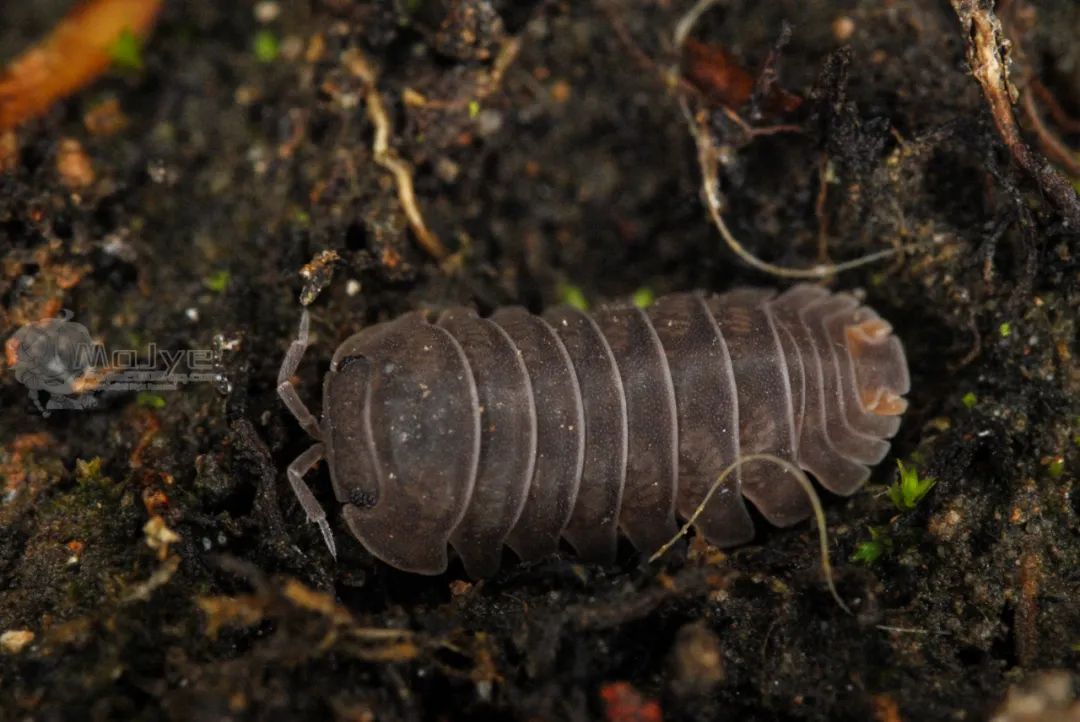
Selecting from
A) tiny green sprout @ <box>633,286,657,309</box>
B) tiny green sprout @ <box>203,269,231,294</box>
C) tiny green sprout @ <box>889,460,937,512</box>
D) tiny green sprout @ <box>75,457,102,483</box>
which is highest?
tiny green sprout @ <box>203,269,231,294</box>

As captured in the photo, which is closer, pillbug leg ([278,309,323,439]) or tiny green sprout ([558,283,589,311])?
pillbug leg ([278,309,323,439])

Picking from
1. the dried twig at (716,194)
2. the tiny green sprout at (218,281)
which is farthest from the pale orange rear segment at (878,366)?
the tiny green sprout at (218,281)

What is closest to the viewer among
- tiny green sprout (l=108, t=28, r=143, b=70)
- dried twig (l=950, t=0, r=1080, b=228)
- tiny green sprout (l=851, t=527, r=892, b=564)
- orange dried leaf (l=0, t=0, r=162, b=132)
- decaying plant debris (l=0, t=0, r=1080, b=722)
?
decaying plant debris (l=0, t=0, r=1080, b=722)

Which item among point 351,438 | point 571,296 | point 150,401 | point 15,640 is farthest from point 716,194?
point 15,640

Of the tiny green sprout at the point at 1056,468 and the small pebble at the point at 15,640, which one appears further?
the tiny green sprout at the point at 1056,468

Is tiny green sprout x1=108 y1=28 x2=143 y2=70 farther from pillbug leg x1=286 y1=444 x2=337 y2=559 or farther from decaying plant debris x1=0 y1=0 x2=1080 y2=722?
pillbug leg x1=286 y1=444 x2=337 y2=559

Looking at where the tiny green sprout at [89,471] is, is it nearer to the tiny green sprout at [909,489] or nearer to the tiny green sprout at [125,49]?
the tiny green sprout at [125,49]

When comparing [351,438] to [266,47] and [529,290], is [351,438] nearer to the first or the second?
[529,290]

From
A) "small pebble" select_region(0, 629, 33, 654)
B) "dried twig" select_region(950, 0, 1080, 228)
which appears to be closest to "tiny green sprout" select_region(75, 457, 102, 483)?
"small pebble" select_region(0, 629, 33, 654)
